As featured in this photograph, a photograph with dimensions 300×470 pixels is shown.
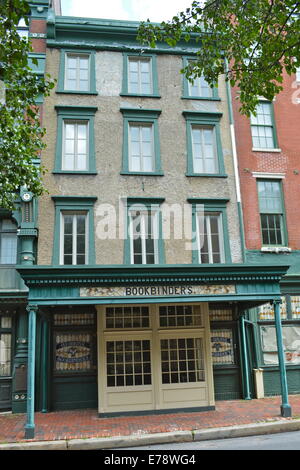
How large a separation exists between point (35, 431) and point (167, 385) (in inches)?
158

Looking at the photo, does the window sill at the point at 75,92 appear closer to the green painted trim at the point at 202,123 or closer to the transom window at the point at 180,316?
the green painted trim at the point at 202,123

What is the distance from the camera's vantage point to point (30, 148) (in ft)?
39.1

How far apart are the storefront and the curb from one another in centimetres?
233

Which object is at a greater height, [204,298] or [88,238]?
[88,238]

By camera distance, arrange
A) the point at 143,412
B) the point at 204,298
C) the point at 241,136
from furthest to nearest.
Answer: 1. the point at 241,136
2. the point at 143,412
3. the point at 204,298

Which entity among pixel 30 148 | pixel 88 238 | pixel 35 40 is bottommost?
pixel 88 238

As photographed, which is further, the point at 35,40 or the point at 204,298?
the point at 35,40

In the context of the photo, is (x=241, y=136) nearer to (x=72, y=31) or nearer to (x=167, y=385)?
(x=72, y=31)

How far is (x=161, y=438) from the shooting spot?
32.5 ft

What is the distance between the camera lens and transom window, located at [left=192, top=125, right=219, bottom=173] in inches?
640

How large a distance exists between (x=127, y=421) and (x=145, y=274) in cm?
394

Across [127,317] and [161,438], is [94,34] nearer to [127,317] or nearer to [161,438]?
[127,317]

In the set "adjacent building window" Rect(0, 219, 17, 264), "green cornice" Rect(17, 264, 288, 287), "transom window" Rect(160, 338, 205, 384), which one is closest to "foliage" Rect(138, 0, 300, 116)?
"green cornice" Rect(17, 264, 288, 287)

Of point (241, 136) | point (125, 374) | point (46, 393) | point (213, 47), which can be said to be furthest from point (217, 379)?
point (213, 47)
